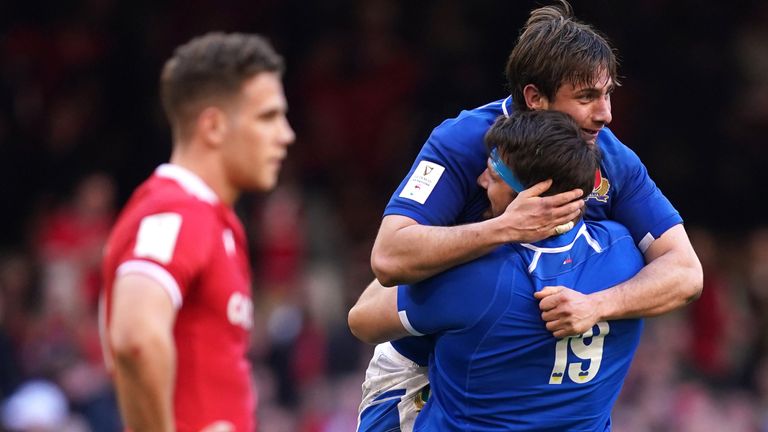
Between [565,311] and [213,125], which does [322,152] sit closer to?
[213,125]

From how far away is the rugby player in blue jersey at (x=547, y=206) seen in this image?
11.1 feet

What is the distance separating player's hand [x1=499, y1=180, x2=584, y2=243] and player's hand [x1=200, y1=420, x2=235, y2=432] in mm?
1069

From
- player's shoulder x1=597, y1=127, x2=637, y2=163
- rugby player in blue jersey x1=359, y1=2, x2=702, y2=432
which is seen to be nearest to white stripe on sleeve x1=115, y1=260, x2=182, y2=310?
rugby player in blue jersey x1=359, y1=2, x2=702, y2=432

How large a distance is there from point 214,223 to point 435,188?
0.72 m

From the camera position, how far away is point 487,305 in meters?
3.41

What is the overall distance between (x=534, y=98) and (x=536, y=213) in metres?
0.47

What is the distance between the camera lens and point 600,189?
3.75 meters

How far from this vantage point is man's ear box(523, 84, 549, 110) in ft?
11.9

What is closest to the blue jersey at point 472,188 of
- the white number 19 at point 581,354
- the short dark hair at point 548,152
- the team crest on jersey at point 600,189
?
the team crest on jersey at point 600,189

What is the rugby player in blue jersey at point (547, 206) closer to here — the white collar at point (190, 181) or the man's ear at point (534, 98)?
the man's ear at point (534, 98)

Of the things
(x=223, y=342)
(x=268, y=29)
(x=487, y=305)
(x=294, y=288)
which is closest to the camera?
(x=487, y=305)

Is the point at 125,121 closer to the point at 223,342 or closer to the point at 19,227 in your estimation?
the point at 19,227

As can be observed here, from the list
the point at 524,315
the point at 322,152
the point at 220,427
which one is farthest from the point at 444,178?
the point at 322,152

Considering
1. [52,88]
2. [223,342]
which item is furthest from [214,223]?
[52,88]
